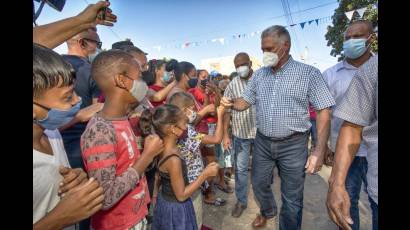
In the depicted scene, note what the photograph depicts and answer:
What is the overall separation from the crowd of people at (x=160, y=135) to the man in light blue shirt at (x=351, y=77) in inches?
0.4

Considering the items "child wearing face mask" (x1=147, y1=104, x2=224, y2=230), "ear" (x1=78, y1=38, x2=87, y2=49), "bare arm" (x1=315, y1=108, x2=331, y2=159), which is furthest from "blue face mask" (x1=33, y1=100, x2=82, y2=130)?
"bare arm" (x1=315, y1=108, x2=331, y2=159)

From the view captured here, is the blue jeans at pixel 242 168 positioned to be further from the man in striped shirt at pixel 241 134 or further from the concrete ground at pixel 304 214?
the concrete ground at pixel 304 214

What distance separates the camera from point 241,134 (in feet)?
13.1

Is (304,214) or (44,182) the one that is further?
(304,214)

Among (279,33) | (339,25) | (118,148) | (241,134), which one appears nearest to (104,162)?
(118,148)

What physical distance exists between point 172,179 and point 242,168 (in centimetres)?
195

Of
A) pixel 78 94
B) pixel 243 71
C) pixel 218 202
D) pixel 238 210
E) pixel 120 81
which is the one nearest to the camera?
pixel 120 81

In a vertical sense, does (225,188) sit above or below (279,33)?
below

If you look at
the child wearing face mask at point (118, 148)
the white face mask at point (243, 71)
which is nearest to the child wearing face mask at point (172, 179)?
the child wearing face mask at point (118, 148)

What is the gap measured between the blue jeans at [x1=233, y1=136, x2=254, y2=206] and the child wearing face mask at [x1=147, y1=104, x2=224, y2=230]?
5.38 feet

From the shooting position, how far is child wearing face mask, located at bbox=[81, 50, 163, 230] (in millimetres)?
1458

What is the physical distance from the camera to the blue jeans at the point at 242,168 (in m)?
3.70

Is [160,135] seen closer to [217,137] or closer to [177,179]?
[177,179]
